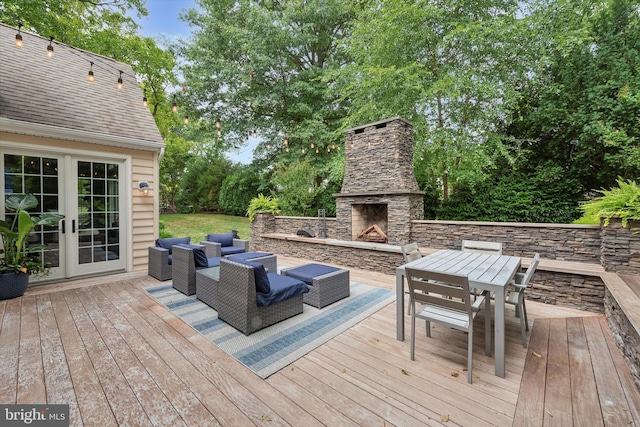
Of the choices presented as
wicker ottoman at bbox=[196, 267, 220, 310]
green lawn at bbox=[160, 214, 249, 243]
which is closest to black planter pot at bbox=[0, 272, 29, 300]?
wicker ottoman at bbox=[196, 267, 220, 310]

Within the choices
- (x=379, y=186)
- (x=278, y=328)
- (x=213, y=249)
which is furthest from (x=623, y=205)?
(x=213, y=249)

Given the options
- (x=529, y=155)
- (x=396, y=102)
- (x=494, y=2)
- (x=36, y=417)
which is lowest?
(x=36, y=417)

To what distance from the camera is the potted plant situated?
3.81 m

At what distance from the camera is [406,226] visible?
5.61 m

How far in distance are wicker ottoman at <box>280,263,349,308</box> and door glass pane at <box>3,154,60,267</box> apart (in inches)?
167

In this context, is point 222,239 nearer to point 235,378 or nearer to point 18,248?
point 18,248

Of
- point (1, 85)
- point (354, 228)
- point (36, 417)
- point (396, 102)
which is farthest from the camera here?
point (396, 102)

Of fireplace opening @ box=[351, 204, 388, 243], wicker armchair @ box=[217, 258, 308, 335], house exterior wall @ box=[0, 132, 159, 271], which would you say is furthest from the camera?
fireplace opening @ box=[351, 204, 388, 243]

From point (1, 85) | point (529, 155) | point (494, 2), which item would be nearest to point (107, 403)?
point (1, 85)

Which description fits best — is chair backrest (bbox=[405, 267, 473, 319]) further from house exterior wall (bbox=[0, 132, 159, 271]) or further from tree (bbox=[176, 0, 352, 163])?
tree (bbox=[176, 0, 352, 163])

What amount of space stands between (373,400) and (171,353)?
1.84 meters

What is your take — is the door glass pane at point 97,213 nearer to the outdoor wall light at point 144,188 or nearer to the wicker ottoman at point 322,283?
the outdoor wall light at point 144,188

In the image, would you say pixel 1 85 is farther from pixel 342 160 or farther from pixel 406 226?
pixel 406 226

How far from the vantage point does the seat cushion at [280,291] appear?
284 centimetres
